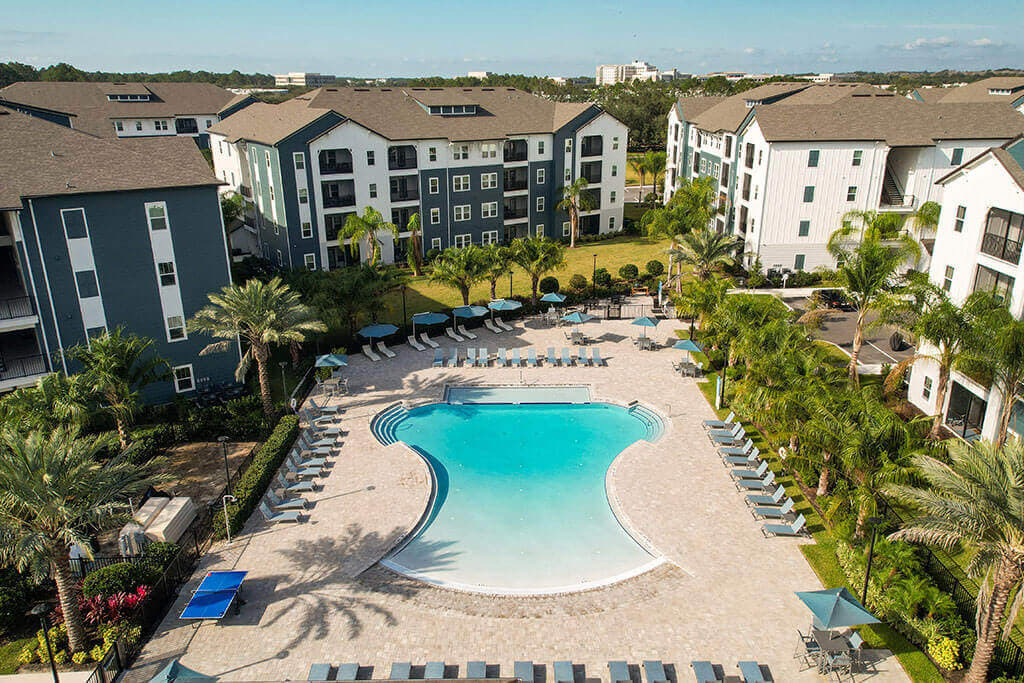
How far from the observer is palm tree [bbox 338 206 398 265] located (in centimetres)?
4744

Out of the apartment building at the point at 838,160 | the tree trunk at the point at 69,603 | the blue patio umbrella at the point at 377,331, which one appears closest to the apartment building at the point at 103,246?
the blue patio umbrella at the point at 377,331

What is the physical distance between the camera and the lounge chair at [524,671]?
1602cm

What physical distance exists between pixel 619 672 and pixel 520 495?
9656 millimetres

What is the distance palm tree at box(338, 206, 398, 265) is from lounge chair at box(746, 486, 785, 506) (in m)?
30.8

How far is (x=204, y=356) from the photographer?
3173 cm

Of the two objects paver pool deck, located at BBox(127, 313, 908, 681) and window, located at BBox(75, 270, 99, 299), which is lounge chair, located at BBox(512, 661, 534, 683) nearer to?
paver pool deck, located at BBox(127, 313, 908, 681)

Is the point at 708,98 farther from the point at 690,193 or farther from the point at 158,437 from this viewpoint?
the point at 158,437

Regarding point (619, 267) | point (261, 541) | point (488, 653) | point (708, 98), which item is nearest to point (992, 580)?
point (488, 653)

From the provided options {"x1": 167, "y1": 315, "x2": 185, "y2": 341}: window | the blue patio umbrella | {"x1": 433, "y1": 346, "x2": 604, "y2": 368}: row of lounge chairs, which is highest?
{"x1": 167, "y1": 315, "x2": 185, "y2": 341}: window

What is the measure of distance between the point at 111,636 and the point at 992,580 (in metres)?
21.2

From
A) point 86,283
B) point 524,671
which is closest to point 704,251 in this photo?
point 524,671

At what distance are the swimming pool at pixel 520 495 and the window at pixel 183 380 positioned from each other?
32.2ft

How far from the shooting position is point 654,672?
16.0m

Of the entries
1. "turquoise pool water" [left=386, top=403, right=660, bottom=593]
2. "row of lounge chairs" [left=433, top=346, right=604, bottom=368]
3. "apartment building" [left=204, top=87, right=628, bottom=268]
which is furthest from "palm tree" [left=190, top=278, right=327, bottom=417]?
"apartment building" [left=204, top=87, right=628, bottom=268]
